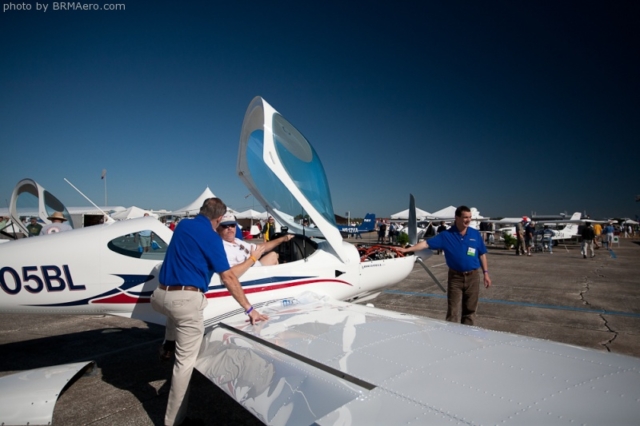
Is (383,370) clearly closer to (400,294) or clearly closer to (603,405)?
(603,405)

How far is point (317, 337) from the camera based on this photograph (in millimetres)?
2559

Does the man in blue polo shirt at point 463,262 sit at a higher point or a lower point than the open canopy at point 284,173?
lower

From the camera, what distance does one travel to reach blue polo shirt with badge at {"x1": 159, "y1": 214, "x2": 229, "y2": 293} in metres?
2.61

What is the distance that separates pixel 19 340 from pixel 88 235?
Answer: 3.15 m

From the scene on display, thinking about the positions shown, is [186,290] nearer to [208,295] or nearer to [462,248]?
[208,295]

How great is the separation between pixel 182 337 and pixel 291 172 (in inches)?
72.4

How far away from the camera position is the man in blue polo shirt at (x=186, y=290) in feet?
8.38

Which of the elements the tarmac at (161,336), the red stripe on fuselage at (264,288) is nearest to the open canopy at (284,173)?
the red stripe on fuselage at (264,288)

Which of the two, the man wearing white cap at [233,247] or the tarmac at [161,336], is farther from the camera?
the man wearing white cap at [233,247]

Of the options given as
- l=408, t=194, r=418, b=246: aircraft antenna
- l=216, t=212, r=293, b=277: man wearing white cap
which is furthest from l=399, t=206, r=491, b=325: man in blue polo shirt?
l=216, t=212, r=293, b=277: man wearing white cap

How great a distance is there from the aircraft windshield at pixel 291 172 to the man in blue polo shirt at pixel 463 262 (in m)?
1.46

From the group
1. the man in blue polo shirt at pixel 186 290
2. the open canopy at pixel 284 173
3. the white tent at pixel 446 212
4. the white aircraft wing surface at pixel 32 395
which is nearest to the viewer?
the white aircraft wing surface at pixel 32 395

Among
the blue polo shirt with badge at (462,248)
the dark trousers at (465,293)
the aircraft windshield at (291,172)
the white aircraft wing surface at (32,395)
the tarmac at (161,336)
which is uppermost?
the aircraft windshield at (291,172)

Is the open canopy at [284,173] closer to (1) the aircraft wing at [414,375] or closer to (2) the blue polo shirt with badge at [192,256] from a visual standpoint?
(2) the blue polo shirt with badge at [192,256]
